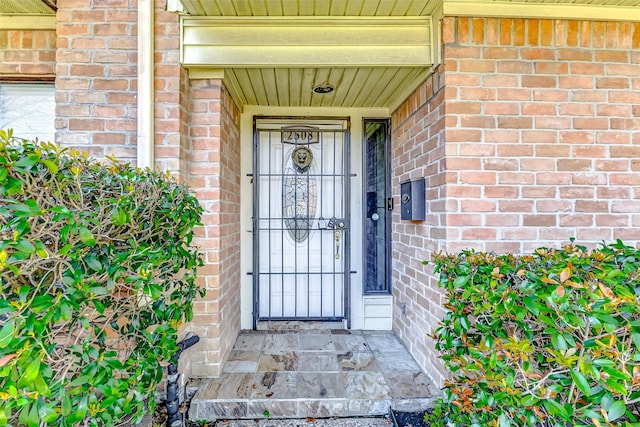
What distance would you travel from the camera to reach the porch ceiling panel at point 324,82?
90.5 inches

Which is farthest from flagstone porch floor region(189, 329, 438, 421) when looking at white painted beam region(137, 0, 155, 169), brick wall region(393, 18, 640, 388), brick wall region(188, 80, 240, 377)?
white painted beam region(137, 0, 155, 169)

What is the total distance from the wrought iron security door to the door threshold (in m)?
0.05

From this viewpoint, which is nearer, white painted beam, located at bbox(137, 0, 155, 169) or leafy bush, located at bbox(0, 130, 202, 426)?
leafy bush, located at bbox(0, 130, 202, 426)

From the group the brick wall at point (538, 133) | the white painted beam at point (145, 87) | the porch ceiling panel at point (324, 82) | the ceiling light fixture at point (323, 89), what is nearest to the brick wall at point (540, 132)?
the brick wall at point (538, 133)

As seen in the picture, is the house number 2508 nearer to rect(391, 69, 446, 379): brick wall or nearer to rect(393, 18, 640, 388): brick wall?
rect(391, 69, 446, 379): brick wall

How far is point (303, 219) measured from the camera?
321cm

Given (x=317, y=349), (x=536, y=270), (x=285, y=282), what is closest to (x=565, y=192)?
(x=536, y=270)

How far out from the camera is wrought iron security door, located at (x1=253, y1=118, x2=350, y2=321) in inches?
125

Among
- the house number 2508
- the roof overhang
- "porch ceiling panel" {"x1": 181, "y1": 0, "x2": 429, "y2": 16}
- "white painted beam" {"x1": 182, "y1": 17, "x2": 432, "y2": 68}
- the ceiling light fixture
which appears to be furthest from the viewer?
the house number 2508

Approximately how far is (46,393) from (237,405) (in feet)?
4.19

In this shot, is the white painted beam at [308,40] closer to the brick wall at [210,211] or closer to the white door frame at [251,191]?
the brick wall at [210,211]

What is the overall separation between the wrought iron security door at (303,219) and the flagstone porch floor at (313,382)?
500 mm

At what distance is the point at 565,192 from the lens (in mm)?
2053

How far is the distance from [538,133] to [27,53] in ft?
12.4
